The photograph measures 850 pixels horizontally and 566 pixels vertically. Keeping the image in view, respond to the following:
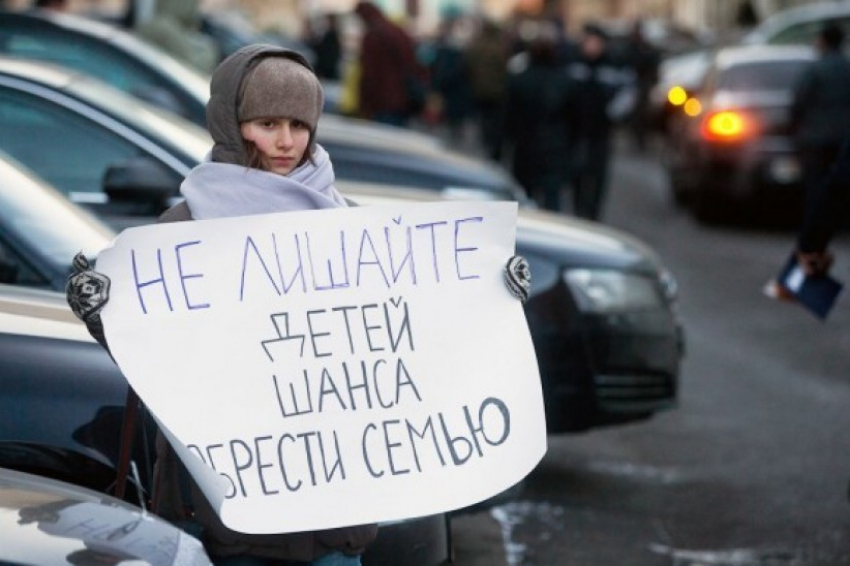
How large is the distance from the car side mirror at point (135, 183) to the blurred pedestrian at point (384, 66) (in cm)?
1119

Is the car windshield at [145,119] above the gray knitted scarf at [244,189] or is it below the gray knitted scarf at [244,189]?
above

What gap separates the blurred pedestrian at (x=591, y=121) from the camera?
16812mm

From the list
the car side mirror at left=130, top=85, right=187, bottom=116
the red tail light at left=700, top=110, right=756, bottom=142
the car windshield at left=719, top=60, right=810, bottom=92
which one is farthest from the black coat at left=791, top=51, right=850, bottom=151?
the car side mirror at left=130, top=85, right=187, bottom=116

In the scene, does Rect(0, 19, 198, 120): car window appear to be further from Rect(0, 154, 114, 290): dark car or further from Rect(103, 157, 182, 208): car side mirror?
Rect(0, 154, 114, 290): dark car

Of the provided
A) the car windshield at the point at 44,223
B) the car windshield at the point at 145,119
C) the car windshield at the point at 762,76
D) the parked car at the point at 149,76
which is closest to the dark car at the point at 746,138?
the car windshield at the point at 762,76

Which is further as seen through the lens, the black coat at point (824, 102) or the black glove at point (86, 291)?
the black coat at point (824, 102)

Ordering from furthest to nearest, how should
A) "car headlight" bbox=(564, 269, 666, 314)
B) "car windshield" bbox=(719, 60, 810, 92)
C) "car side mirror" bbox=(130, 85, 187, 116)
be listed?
1. "car windshield" bbox=(719, 60, 810, 92)
2. "car side mirror" bbox=(130, 85, 187, 116)
3. "car headlight" bbox=(564, 269, 666, 314)

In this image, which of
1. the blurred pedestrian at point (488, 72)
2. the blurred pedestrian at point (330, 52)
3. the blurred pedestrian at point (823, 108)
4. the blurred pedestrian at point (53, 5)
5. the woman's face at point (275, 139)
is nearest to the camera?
the woman's face at point (275, 139)

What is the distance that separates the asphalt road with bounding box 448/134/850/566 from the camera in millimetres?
7629

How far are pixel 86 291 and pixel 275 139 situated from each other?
0.47 metres

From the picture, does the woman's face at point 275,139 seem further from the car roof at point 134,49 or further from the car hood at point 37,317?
the car roof at point 134,49

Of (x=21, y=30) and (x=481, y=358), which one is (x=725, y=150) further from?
(x=481, y=358)

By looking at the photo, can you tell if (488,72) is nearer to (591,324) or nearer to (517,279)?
(591,324)

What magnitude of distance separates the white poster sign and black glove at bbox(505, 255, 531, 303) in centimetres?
2
